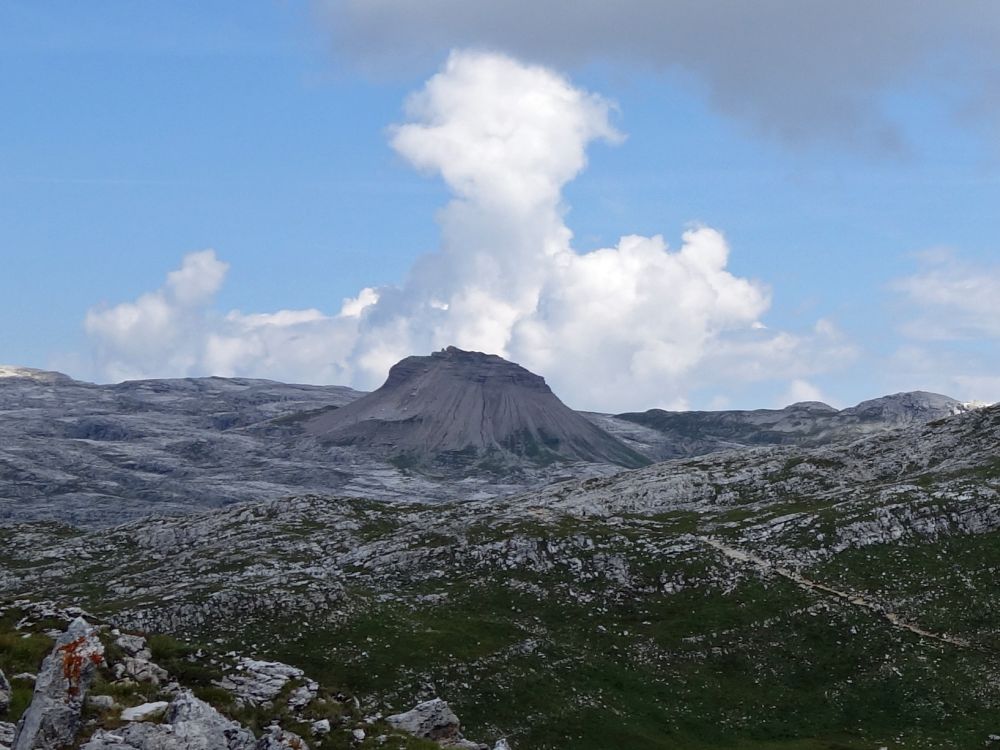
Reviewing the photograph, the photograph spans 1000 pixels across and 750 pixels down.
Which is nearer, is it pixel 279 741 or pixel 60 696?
pixel 60 696

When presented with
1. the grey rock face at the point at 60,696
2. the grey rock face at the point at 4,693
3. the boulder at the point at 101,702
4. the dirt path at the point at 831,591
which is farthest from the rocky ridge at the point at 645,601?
the grey rock face at the point at 60,696

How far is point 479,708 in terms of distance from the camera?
62.8 metres

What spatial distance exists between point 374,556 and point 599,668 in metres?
39.7

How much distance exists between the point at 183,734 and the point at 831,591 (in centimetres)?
7084

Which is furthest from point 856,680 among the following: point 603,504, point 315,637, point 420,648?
point 603,504

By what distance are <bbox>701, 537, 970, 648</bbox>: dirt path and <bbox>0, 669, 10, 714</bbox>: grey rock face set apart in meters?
67.4

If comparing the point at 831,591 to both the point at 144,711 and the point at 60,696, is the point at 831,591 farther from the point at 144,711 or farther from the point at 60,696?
the point at 60,696

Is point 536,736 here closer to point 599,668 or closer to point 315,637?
point 599,668

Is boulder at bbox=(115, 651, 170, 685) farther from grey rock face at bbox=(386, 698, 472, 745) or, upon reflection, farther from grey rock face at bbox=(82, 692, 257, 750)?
grey rock face at bbox=(386, 698, 472, 745)

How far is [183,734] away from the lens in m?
22.9

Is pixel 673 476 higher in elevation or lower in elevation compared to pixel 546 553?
higher

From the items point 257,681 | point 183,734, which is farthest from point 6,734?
point 257,681

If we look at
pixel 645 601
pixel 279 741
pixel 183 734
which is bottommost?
pixel 645 601

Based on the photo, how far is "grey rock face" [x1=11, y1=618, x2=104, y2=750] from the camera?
22.0 metres
